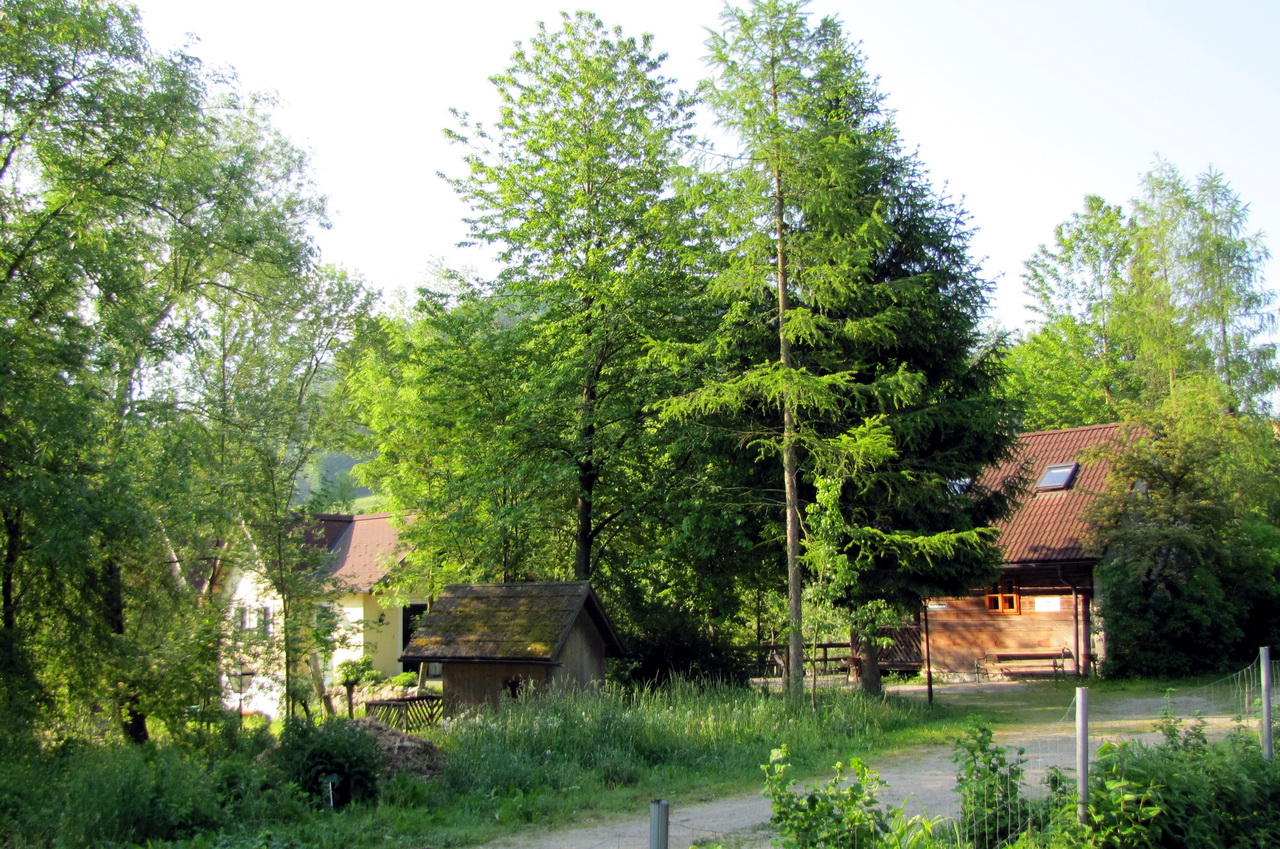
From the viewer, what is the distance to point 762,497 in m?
18.0

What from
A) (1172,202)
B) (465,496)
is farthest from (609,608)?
(1172,202)

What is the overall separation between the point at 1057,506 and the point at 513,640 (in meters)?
16.5

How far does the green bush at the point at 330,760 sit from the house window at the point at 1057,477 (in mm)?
20947

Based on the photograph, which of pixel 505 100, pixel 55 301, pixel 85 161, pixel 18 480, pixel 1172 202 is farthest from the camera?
pixel 1172 202

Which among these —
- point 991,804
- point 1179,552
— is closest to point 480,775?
point 991,804

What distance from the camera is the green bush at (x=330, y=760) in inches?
381

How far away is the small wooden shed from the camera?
1449 centimetres

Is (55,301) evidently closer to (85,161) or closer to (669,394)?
(85,161)

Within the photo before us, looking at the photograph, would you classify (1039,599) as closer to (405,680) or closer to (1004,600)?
(1004,600)

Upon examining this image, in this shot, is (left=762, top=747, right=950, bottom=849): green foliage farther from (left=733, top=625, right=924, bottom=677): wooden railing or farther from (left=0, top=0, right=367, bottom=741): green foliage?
(left=733, top=625, right=924, bottom=677): wooden railing

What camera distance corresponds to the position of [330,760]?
390 inches

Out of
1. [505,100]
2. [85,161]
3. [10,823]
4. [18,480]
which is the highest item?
[505,100]

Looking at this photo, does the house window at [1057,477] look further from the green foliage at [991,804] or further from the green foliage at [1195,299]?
the green foliage at [991,804]

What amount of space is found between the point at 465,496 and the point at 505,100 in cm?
889
